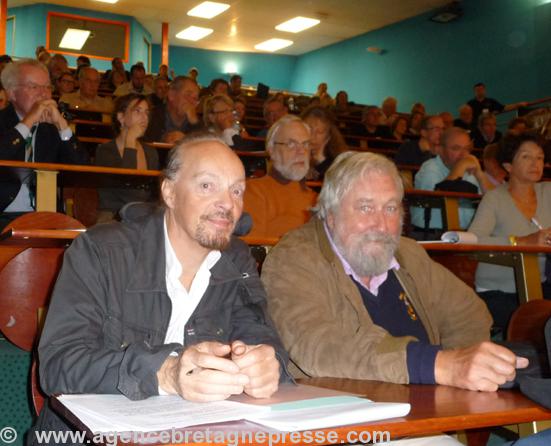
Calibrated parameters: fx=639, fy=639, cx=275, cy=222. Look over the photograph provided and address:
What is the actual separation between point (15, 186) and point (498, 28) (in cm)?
987

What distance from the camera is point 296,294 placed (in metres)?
1.54

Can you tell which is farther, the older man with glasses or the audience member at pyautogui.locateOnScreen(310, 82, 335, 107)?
the audience member at pyautogui.locateOnScreen(310, 82, 335, 107)

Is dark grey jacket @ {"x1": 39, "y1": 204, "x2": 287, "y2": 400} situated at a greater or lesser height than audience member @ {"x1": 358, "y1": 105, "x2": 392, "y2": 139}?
lesser

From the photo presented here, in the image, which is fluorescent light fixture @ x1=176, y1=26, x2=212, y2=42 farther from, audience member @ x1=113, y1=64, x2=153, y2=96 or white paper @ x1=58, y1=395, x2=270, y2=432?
white paper @ x1=58, y1=395, x2=270, y2=432

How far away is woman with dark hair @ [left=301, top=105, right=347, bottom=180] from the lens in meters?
4.08

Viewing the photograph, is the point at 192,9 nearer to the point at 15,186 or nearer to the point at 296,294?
the point at 15,186

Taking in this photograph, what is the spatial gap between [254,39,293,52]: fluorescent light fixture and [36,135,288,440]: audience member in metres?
13.7

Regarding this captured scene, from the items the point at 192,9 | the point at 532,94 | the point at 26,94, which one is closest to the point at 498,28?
the point at 532,94

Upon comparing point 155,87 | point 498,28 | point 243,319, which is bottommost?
point 243,319

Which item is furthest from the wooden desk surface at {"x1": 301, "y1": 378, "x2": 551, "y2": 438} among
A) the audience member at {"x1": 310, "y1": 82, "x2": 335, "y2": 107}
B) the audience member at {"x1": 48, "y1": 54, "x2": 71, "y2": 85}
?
the audience member at {"x1": 310, "y1": 82, "x2": 335, "y2": 107}

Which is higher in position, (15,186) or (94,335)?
(15,186)

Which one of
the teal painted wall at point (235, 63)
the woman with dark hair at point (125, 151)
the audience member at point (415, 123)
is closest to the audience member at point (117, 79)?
the audience member at point (415, 123)

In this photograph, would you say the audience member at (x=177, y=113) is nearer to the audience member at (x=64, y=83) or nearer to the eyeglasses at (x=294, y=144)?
the eyeglasses at (x=294, y=144)

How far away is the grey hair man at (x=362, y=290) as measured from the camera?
137cm
